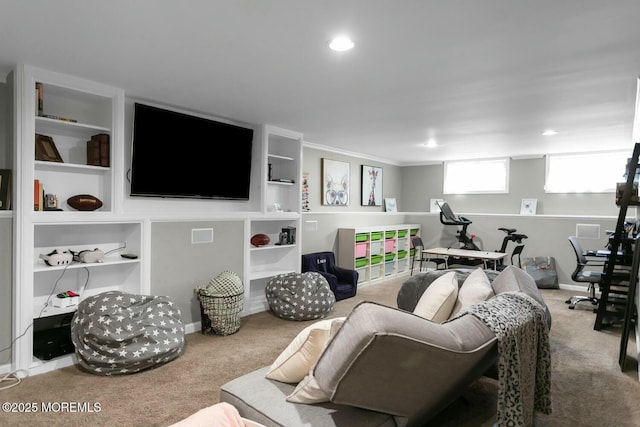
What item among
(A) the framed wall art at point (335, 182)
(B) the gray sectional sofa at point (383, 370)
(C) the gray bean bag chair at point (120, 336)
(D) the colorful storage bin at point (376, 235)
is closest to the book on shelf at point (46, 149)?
(C) the gray bean bag chair at point (120, 336)

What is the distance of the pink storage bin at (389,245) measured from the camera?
22.7ft

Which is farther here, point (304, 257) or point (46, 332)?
point (304, 257)

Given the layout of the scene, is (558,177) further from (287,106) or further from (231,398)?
(231,398)

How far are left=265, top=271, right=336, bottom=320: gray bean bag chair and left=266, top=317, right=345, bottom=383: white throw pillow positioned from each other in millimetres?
2529

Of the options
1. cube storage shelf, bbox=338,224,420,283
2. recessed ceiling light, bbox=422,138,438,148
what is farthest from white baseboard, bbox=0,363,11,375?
recessed ceiling light, bbox=422,138,438,148

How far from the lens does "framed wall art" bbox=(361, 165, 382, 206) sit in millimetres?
7344

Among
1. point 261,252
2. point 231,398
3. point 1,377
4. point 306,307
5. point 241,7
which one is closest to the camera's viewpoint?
point 231,398

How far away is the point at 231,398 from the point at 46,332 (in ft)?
7.34

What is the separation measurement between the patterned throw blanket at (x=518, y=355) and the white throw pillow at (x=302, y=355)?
64 cm

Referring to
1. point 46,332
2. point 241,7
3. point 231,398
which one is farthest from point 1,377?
point 241,7

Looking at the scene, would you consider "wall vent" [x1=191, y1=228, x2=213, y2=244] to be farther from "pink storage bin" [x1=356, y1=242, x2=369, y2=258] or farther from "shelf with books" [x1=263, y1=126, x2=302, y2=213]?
"pink storage bin" [x1=356, y1=242, x2=369, y2=258]

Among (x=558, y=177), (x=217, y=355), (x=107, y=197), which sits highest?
(x=558, y=177)

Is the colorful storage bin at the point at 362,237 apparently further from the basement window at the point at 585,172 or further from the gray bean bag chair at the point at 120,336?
the gray bean bag chair at the point at 120,336

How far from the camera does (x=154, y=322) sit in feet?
10.2
